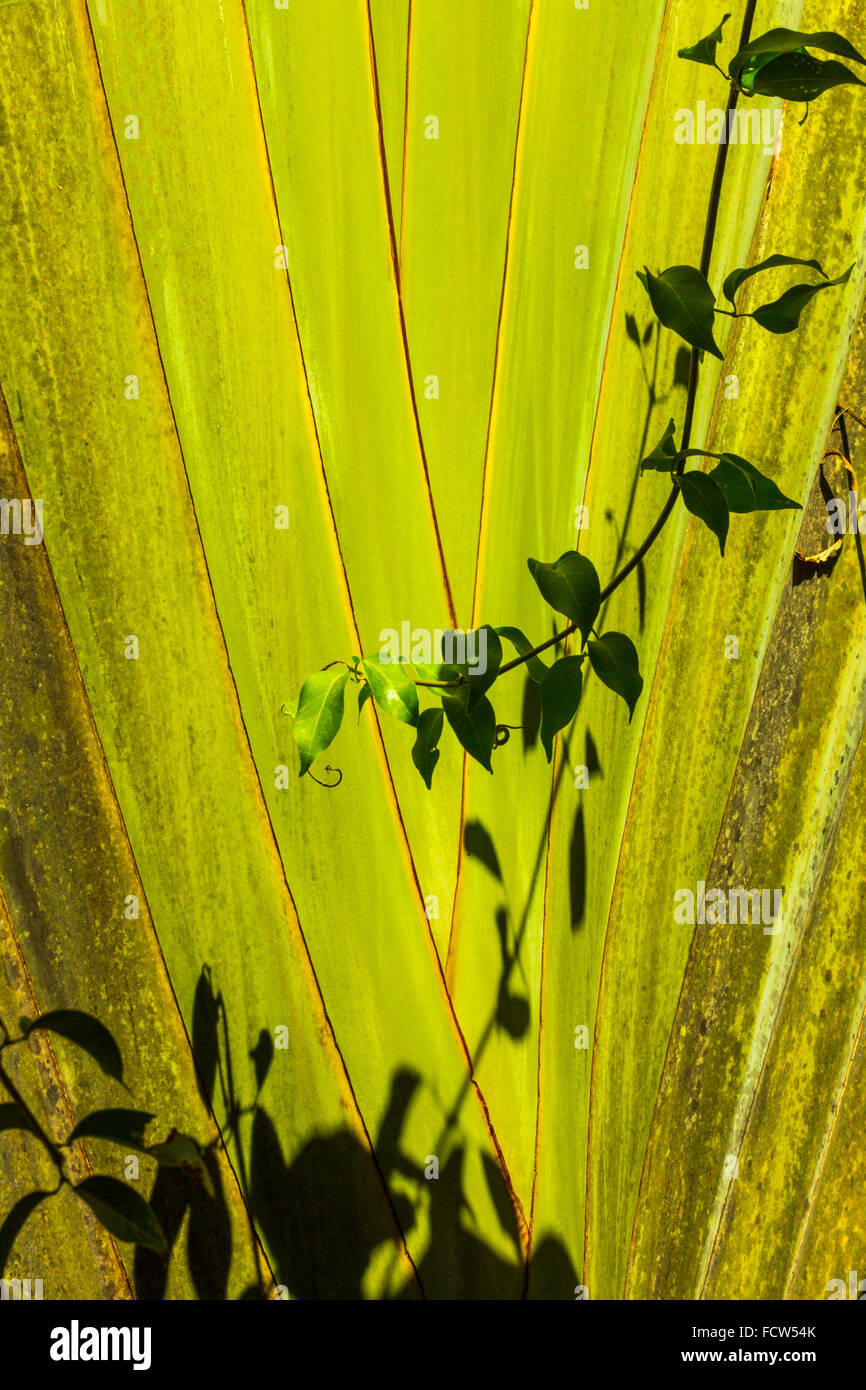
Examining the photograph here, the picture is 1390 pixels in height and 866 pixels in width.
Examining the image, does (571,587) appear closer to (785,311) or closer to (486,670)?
(486,670)

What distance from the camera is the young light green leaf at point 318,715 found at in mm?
862

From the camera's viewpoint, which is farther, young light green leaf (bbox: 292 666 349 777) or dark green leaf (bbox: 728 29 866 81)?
young light green leaf (bbox: 292 666 349 777)

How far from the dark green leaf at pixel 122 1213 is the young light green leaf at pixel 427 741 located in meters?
0.40

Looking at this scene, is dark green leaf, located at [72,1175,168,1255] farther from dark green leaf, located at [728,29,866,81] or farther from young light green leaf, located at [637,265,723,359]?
dark green leaf, located at [728,29,866,81]

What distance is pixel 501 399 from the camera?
4.17ft

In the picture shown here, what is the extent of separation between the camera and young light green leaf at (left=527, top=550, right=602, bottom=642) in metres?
0.88

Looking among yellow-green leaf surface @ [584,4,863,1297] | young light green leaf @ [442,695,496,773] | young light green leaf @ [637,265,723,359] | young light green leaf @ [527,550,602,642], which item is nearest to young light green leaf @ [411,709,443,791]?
young light green leaf @ [442,695,496,773]

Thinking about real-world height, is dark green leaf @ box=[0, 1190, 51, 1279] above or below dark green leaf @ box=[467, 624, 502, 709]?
below

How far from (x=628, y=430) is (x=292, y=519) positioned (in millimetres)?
441

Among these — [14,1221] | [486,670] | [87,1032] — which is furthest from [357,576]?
[14,1221]

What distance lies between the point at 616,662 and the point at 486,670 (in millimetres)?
118

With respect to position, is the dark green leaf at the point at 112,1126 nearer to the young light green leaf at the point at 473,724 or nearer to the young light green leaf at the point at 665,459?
the young light green leaf at the point at 473,724

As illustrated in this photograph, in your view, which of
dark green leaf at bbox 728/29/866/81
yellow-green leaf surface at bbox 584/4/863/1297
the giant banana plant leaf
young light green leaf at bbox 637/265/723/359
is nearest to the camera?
dark green leaf at bbox 728/29/866/81

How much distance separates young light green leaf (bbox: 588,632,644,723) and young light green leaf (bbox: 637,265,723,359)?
0.26 metres
